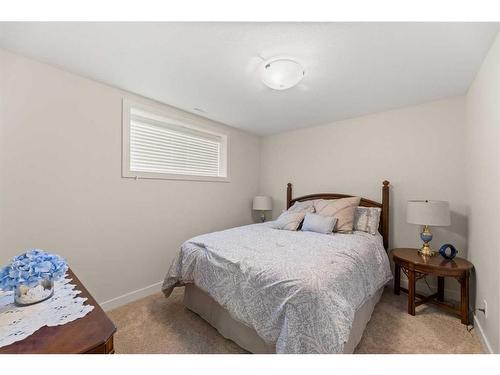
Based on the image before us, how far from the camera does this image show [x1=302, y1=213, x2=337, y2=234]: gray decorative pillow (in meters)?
2.29

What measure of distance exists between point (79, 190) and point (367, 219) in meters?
2.95

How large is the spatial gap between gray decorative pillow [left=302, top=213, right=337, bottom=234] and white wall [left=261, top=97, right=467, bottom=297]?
0.77 metres

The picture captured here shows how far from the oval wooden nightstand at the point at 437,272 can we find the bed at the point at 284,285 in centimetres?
20

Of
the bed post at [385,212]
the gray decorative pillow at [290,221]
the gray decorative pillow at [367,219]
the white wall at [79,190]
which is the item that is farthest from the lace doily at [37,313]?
the bed post at [385,212]

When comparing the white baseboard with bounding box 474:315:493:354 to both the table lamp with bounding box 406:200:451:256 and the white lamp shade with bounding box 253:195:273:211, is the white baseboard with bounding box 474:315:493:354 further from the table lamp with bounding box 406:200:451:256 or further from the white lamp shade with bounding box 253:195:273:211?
the white lamp shade with bounding box 253:195:273:211

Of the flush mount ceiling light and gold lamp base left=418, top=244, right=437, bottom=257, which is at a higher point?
the flush mount ceiling light

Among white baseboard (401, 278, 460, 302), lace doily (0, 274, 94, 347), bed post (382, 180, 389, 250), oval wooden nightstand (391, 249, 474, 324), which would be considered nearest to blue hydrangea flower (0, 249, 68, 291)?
lace doily (0, 274, 94, 347)

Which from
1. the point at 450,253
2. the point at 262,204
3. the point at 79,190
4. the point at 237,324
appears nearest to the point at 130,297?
the point at 79,190

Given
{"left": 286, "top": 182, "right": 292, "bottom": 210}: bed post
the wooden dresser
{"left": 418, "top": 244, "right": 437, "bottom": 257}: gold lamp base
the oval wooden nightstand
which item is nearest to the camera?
the wooden dresser

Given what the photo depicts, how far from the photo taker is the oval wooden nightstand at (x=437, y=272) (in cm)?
172

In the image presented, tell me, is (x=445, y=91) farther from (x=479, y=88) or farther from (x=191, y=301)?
(x=191, y=301)

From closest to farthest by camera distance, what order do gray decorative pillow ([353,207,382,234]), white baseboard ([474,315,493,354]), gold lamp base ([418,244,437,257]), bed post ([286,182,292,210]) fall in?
white baseboard ([474,315,493,354]) < gold lamp base ([418,244,437,257]) < gray decorative pillow ([353,207,382,234]) < bed post ([286,182,292,210])

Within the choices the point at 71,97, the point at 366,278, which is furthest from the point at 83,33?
the point at 366,278

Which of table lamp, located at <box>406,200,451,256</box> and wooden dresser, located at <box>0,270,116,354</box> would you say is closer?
wooden dresser, located at <box>0,270,116,354</box>
